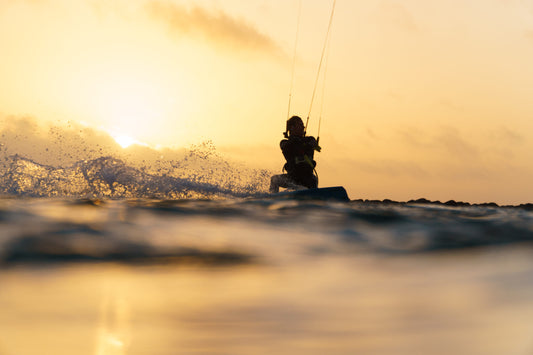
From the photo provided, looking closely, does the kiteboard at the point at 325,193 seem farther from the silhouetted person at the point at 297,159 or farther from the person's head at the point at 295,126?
the person's head at the point at 295,126

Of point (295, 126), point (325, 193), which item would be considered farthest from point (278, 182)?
point (325, 193)

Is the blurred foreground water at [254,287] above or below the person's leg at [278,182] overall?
below

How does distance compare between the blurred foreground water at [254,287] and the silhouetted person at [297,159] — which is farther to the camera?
the silhouetted person at [297,159]

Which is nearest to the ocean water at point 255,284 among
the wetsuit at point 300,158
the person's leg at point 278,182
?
the wetsuit at point 300,158

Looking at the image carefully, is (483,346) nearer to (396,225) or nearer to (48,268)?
(48,268)

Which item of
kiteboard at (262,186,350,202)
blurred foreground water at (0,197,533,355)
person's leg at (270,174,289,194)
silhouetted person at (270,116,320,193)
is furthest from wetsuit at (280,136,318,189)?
blurred foreground water at (0,197,533,355)

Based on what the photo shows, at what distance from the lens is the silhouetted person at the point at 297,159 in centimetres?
1062

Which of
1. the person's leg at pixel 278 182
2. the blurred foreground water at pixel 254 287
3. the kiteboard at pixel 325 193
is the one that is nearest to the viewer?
the blurred foreground water at pixel 254 287

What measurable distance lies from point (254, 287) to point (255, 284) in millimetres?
53

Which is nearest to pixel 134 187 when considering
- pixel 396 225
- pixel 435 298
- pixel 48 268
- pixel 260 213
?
pixel 260 213

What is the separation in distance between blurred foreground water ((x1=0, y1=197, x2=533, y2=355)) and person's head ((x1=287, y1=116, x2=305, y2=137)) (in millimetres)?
6954

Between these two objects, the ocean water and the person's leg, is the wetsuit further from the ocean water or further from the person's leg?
the ocean water

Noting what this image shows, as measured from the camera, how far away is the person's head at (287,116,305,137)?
1090 cm

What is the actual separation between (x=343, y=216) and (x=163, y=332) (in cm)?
302
